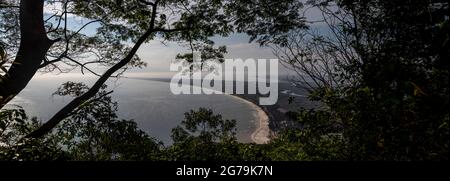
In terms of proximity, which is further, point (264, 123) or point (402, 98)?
point (264, 123)

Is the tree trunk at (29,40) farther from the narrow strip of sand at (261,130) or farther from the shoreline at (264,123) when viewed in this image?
the shoreline at (264,123)

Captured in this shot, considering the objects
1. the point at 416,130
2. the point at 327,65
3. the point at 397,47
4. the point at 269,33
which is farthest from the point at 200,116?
the point at 416,130

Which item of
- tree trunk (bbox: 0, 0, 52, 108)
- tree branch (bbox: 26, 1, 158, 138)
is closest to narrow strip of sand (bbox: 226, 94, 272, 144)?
tree branch (bbox: 26, 1, 158, 138)

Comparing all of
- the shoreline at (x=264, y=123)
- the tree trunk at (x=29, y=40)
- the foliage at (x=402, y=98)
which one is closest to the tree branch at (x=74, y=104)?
the tree trunk at (x=29, y=40)

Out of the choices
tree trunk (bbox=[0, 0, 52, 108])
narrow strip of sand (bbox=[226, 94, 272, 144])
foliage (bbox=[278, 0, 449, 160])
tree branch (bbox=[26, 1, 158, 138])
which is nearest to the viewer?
foliage (bbox=[278, 0, 449, 160])

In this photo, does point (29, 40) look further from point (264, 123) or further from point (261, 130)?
point (264, 123)

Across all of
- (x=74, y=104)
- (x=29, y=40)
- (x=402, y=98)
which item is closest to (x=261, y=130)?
(x=74, y=104)

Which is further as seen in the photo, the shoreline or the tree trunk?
the shoreline

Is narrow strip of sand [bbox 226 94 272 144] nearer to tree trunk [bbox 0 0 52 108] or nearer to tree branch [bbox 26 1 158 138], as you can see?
tree branch [bbox 26 1 158 138]

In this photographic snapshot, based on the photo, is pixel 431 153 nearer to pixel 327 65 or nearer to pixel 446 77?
pixel 446 77

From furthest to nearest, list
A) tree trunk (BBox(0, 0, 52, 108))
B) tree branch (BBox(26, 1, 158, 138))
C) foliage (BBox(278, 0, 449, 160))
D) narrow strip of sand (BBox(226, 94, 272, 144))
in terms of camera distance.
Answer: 1. narrow strip of sand (BBox(226, 94, 272, 144))
2. tree branch (BBox(26, 1, 158, 138))
3. tree trunk (BBox(0, 0, 52, 108))
4. foliage (BBox(278, 0, 449, 160))

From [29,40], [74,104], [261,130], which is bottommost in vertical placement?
[261,130]

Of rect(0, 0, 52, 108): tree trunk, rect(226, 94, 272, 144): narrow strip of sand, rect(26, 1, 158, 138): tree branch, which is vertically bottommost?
rect(226, 94, 272, 144): narrow strip of sand
